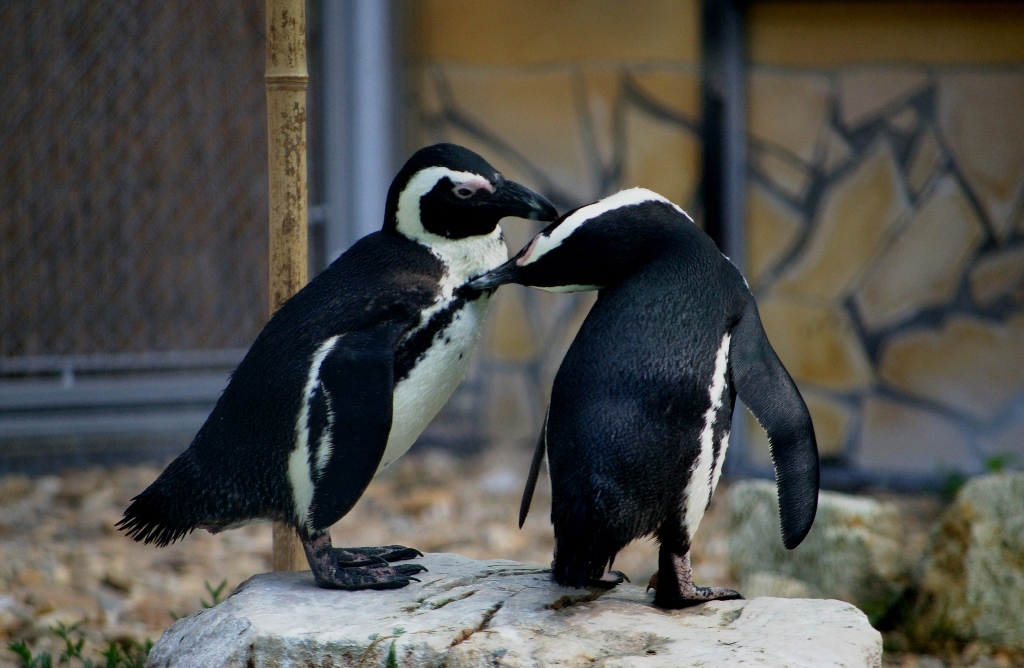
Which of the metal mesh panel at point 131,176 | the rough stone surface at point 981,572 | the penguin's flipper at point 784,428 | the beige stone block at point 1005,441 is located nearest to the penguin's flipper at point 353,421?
the penguin's flipper at point 784,428

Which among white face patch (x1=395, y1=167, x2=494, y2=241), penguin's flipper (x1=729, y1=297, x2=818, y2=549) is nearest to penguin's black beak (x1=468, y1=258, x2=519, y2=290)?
white face patch (x1=395, y1=167, x2=494, y2=241)

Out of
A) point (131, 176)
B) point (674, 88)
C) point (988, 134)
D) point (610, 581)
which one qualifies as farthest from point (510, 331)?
point (610, 581)

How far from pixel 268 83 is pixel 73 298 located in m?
2.08

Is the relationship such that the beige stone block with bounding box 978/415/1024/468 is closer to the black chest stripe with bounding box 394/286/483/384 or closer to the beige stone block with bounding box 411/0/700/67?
the beige stone block with bounding box 411/0/700/67

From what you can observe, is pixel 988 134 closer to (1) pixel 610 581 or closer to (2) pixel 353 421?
(1) pixel 610 581

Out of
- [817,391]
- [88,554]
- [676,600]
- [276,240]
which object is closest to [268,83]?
[276,240]

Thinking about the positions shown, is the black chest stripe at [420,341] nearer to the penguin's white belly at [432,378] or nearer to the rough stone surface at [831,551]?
the penguin's white belly at [432,378]

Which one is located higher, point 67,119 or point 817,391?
point 67,119

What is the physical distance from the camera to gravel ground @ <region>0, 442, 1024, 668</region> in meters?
2.60

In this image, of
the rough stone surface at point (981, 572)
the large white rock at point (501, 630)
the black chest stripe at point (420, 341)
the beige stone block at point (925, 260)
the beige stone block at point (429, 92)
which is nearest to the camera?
the large white rock at point (501, 630)

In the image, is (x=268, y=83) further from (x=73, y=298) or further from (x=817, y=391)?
(x=817, y=391)

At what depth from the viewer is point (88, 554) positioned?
10.3 ft

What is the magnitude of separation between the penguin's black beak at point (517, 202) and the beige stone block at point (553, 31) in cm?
245

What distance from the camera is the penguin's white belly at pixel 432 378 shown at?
5.77 ft
